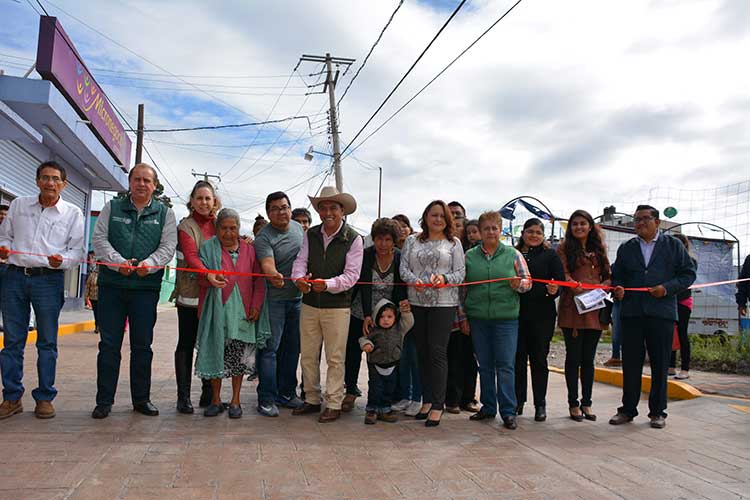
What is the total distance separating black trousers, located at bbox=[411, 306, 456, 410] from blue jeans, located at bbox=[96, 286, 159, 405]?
2.21 meters

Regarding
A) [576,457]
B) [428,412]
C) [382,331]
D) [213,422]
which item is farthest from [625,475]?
[213,422]

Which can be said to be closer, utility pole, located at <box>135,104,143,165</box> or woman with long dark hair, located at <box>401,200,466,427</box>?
woman with long dark hair, located at <box>401,200,466,427</box>

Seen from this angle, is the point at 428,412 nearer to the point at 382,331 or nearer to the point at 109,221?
the point at 382,331

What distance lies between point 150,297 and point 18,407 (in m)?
1.22

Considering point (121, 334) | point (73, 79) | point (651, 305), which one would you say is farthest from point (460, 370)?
point (73, 79)

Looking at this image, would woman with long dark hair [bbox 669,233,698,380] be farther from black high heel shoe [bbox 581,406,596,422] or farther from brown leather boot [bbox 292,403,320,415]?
brown leather boot [bbox 292,403,320,415]

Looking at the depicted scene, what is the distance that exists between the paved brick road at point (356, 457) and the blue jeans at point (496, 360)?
0.21m

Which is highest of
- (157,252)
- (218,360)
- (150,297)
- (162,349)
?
(157,252)

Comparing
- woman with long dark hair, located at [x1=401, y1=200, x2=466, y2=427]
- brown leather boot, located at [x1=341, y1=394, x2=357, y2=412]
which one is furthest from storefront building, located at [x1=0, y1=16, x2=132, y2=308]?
woman with long dark hair, located at [x1=401, y1=200, x2=466, y2=427]

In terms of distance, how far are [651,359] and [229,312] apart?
369cm

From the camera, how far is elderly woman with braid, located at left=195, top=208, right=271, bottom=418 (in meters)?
4.69

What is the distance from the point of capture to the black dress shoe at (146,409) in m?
4.62

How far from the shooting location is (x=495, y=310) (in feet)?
16.1

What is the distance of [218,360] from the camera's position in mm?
4680
